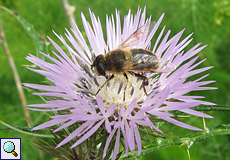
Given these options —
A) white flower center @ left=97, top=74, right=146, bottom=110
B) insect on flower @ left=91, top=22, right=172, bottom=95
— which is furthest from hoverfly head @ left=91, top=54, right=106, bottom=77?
white flower center @ left=97, top=74, right=146, bottom=110

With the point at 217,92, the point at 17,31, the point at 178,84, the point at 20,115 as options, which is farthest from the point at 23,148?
the point at 217,92

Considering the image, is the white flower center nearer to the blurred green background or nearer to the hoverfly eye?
the hoverfly eye

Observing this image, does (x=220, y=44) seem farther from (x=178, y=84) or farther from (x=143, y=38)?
(x=178, y=84)

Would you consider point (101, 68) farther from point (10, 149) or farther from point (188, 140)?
point (10, 149)

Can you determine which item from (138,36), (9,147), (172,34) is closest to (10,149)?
(9,147)

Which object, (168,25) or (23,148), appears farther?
(168,25)
